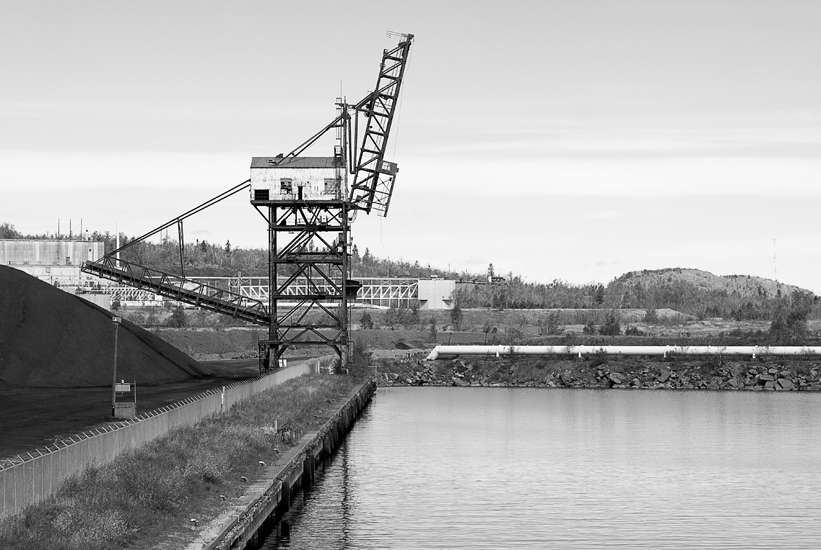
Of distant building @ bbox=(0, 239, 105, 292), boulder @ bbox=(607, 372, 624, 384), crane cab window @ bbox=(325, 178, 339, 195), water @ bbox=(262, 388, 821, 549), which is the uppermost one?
distant building @ bbox=(0, 239, 105, 292)

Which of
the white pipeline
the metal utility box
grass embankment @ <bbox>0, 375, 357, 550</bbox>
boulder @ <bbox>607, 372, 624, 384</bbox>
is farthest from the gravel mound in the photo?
the white pipeline

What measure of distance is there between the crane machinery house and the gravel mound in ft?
38.9

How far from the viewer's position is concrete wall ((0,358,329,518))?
2019 centimetres

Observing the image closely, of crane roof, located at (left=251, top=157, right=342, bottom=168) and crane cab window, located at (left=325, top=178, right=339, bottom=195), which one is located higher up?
crane roof, located at (left=251, top=157, right=342, bottom=168)

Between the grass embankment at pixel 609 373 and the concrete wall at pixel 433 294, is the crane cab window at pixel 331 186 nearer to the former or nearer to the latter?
the grass embankment at pixel 609 373

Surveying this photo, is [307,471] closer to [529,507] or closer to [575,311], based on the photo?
[529,507]

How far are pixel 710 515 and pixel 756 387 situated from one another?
6099cm

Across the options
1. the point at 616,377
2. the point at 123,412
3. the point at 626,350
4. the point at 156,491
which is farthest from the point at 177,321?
the point at 156,491

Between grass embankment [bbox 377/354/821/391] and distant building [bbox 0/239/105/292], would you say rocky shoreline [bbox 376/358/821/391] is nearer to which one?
grass embankment [bbox 377/354/821/391]

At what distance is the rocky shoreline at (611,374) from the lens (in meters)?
92.6

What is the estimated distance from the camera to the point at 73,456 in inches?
942

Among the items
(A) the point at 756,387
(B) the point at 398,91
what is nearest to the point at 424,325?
(A) the point at 756,387

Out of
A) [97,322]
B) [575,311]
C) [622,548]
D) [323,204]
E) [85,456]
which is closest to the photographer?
[85,456]

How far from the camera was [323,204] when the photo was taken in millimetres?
69812
